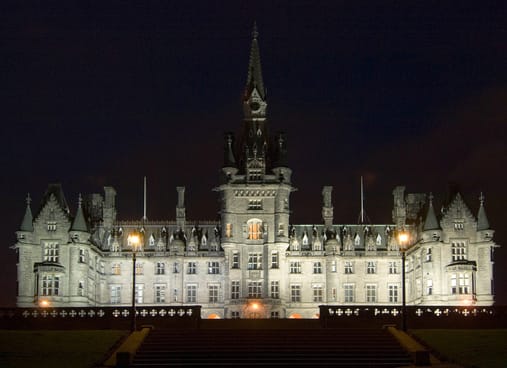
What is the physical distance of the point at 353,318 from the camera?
238 feet

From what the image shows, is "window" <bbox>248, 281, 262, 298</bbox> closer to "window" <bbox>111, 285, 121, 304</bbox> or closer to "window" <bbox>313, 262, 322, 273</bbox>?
"window" <bbox>313, 262, 322, 273</bbox>

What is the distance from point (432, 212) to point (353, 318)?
34.8 metres

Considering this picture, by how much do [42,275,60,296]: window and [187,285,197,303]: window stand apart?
1337 cm

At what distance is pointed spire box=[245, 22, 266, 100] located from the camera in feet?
371

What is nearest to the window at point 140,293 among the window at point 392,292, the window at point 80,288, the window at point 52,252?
the window at point 80,288

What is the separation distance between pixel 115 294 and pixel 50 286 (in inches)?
359

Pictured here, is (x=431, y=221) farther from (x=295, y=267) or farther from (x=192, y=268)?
(x=192, y=268)

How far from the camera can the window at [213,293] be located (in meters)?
112

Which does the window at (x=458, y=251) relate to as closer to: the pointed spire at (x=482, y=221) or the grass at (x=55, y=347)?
the pointed spire at (x=482, y=221)

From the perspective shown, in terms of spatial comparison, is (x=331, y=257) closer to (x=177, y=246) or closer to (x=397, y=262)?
(x=397, y=262)

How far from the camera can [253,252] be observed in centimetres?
10925

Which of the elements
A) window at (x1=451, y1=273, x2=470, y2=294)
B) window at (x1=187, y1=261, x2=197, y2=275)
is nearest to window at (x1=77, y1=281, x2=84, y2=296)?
window at (x1=187, y1=261, x2=197, y2=275)

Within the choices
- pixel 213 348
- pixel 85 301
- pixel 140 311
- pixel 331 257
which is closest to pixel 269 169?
pixel 331 257

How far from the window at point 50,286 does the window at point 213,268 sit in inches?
602
